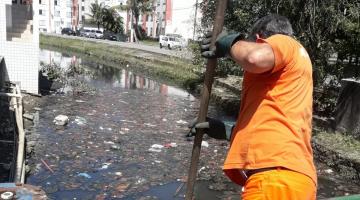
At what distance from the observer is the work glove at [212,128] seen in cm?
279

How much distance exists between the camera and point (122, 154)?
293 inches

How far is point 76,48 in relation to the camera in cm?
3531

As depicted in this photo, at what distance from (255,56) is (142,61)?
2371 centimetres

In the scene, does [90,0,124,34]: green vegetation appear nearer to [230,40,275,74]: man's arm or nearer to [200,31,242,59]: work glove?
[200,31,242,59]: work glove

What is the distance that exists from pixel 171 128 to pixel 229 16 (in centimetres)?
425

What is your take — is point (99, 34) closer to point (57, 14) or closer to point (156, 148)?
point (57, 14)

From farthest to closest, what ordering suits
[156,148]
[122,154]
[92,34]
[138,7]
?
1. [92,34]
2. [138,7]
3. [156,148]
4. [122,154]

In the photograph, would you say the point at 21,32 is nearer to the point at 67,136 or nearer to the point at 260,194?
the point at 67,136

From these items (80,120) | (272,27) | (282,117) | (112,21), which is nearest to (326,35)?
(80,120)

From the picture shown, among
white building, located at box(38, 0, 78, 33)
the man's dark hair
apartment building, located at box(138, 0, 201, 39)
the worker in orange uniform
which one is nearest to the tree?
apartment building, located at box(138, 0, 201, 39)

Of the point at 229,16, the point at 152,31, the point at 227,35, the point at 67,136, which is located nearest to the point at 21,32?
the point at 67,136

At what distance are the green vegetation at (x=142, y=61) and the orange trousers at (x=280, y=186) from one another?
14746 mm

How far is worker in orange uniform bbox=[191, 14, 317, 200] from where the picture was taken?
2307 millimetres

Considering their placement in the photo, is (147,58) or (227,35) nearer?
(227,35)
